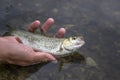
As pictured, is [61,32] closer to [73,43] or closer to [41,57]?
[73,43]

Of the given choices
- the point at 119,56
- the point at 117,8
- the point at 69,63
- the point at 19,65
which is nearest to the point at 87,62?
the point at 69,63

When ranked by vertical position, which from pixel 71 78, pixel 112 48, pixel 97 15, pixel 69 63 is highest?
pixel 97 15

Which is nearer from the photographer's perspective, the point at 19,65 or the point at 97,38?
the point at 19,65

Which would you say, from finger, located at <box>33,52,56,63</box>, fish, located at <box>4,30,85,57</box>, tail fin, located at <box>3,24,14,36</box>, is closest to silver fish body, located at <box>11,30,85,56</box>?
fish, located at <box>4,30,85,57</box>

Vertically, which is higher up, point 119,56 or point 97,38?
point 97,38

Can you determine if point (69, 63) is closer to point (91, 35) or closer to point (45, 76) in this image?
point (45, 76)

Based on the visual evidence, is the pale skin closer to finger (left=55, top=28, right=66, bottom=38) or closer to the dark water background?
the dark water background
